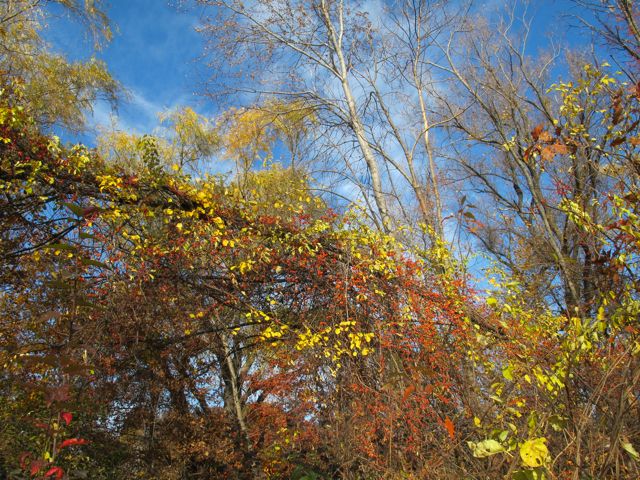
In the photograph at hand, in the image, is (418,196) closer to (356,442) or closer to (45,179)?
(356,442)

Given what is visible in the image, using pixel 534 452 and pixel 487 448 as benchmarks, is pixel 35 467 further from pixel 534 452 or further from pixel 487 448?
pixel 534 452

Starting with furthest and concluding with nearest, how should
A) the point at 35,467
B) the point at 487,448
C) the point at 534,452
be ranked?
1. the point at 35,467
2. the point at 487,448
3. the point at 534,452

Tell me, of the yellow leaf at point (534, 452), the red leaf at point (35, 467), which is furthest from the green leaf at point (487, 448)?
the red leaf at point (35, 467)

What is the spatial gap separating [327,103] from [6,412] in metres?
6.40

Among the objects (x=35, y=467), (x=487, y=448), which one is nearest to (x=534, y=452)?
(x=487, y=448)

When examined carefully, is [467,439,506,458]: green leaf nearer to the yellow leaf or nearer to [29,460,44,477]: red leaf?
the yellow leaf

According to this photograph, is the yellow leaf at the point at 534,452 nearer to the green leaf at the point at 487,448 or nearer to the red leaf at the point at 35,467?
the green leaf at the point at 487,448

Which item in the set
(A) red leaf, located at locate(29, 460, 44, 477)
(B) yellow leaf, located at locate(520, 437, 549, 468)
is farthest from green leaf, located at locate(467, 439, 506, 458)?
(A) red leaf, located at locate(29, 460, 44, 477)

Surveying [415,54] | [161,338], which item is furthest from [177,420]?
[415,54]

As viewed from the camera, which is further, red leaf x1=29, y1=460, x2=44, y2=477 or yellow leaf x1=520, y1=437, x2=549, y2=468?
red leaf x1=29, y1=460, x2=44, y2=477

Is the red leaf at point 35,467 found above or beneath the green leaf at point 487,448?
above

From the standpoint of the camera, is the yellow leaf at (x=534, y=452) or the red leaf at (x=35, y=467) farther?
the red leaf at (x=35, y=467)

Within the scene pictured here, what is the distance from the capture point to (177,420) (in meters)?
7.05

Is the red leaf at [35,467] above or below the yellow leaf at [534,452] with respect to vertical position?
above
